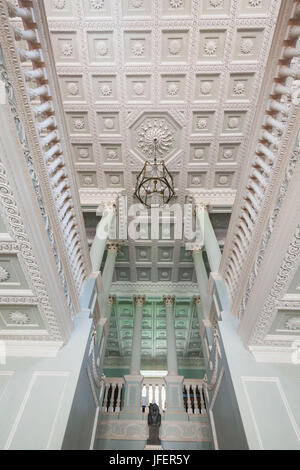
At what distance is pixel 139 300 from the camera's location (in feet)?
36.3

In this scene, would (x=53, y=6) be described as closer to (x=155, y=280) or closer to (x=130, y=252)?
(x=130, y=252)

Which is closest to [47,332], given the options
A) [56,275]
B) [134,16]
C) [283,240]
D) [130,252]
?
[56,275]

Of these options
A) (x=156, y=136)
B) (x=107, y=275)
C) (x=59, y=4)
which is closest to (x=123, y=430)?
(x=107, y=275)

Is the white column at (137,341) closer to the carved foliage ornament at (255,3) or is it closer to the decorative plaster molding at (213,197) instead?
the decorative plaster molding at (213,197)

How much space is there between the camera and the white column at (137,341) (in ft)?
25.2

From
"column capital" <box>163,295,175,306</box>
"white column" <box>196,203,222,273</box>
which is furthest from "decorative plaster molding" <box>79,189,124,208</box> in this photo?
"column capital" <box>163,295,175,306</box>

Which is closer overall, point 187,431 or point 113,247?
point 187,431

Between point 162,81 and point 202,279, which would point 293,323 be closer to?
point 202,279

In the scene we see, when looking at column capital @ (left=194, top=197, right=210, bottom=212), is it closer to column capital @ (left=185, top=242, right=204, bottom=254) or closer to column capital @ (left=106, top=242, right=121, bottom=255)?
column capital @ (left=185, top=242, right=204, bottom=254)

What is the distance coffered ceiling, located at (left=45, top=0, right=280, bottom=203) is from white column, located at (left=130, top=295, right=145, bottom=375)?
186 inches

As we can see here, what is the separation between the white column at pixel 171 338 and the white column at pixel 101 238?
422 cm

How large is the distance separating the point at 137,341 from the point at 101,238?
4090 mm

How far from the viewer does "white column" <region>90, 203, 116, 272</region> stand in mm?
6219

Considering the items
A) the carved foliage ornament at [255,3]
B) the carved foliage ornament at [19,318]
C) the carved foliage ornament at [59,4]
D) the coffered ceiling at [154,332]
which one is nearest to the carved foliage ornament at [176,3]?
the carved foliage ornament at [255,3]
